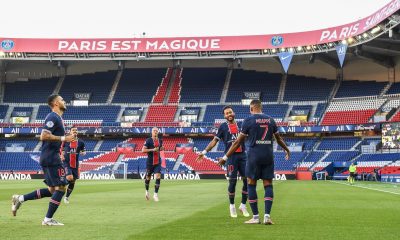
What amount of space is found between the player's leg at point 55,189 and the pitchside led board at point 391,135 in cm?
4343

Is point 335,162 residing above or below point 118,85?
below

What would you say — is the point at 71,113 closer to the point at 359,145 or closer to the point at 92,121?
the point at 92,121

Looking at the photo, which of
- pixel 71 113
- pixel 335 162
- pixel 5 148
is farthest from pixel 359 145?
pixel 5 148

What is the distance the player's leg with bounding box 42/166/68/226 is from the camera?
10367mm

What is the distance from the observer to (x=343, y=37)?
55.7m

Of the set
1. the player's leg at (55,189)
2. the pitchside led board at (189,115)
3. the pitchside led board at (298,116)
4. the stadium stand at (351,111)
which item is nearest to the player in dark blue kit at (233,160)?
the player's leg at (55,189)

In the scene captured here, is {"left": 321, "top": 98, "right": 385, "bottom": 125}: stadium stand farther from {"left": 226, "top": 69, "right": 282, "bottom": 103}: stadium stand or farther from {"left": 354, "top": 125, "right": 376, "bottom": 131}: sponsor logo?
{"left": 226, "top": 69, "right": 282, "bottom": 103}: stadium stand

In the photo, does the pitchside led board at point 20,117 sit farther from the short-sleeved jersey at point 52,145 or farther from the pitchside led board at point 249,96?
the short-sleeved jersey at point 52,145

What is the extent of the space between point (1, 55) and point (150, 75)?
63.2 ft

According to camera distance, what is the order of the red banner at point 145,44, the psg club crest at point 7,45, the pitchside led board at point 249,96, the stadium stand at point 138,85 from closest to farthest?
the red banner at point 145,44 < the psg club crest at point 7,45 < the pitchside led board at point 249,96 < the stadium stand at point 138,85

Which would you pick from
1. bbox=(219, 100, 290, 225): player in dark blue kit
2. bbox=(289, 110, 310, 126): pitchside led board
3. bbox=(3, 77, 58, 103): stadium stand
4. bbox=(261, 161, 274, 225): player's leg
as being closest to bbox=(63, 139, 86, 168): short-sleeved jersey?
bbox=(219, 100, 290, 225): player in dark blue kit

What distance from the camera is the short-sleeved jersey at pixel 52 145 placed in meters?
10.4

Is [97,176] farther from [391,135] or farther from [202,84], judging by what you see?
[391,135]

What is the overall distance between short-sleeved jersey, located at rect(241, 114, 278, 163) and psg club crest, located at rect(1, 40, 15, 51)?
6026 cm
